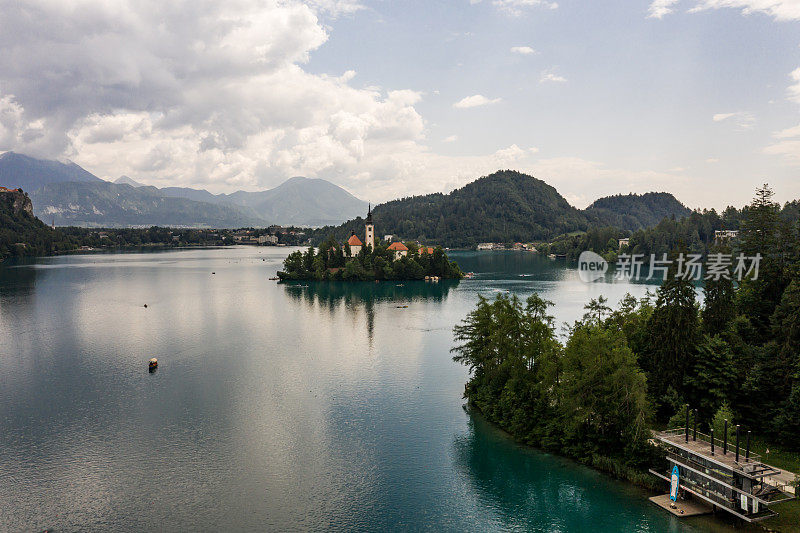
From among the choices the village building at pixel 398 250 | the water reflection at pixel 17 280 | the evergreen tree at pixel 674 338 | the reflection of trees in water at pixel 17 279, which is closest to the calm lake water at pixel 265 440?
the evergreen tree at pixel 674 338

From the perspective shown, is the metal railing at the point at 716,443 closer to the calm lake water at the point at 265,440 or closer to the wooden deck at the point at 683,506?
the wooden deck at the point at 683,506

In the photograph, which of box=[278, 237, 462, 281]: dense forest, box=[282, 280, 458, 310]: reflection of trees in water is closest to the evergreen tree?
box=[282, 280, 458, 310]: reflection of trees in water

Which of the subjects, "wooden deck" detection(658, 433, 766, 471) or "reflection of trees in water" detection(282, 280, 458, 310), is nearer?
"wooden deck" detection(658, 433, 766, 471)

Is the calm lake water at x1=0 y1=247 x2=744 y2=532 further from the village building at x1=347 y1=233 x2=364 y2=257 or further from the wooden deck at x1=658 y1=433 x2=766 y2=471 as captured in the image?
the village building at x1=347 y1=233 x2=364 y2=257

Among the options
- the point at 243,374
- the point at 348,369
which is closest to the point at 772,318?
the point at 348,369

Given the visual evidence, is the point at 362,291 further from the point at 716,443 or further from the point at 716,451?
the point at 716,451

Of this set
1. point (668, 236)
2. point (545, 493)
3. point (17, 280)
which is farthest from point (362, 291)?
point (668, 236)

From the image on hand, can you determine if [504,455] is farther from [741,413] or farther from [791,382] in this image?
[791,382]
